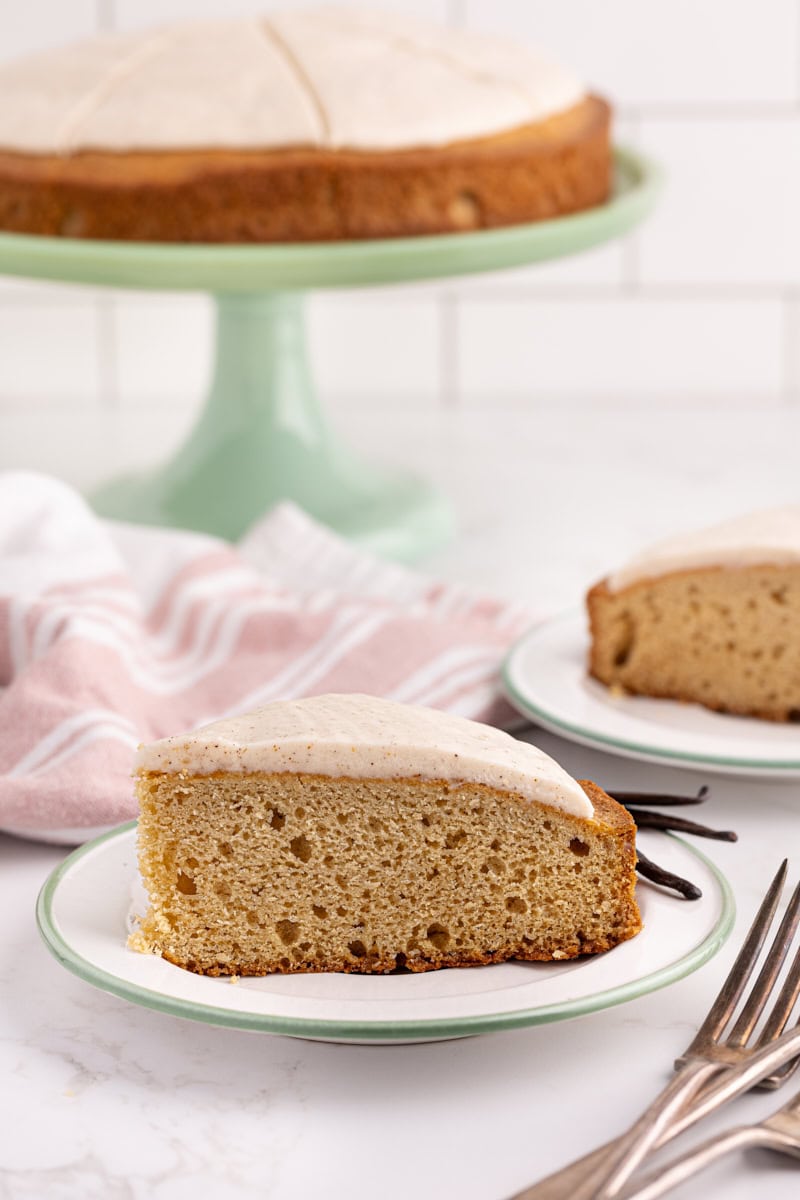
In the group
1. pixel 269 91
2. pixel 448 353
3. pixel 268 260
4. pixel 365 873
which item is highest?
pixel 269 91

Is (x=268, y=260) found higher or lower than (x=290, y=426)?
higher

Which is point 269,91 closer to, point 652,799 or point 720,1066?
point 652,799

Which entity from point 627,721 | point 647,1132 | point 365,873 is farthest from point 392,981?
point 627,721

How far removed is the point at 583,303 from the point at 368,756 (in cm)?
135

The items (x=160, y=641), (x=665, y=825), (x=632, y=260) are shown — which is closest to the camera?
(x=665, y=825)

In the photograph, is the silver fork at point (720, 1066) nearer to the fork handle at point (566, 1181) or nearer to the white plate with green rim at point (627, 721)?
the fork handle at point (566, 1181)

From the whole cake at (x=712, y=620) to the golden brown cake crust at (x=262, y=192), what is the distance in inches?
15.7

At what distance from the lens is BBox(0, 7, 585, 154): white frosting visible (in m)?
1.25

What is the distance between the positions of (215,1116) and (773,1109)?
0.21 meters

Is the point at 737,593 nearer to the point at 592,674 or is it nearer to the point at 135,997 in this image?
the point at 592,674

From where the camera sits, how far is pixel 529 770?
0.68 m

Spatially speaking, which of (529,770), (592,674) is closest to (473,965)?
(529,770)

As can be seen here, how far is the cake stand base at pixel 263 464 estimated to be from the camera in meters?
1.45

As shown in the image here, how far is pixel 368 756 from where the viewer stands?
0.68 m
